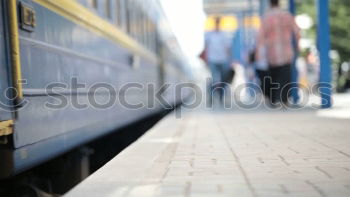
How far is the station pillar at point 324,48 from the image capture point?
9852mm

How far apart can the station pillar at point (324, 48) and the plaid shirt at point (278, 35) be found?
45 cm

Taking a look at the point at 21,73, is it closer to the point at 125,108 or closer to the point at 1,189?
the point at 1,189

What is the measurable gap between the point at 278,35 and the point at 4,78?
7316 mm

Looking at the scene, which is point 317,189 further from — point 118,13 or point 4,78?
point 118,13

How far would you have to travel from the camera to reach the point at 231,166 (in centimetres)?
378

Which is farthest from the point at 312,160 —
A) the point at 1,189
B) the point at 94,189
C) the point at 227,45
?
the point at 227,45

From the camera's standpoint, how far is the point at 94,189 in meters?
3.10

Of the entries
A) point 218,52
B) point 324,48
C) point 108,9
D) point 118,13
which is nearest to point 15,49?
point 108,9

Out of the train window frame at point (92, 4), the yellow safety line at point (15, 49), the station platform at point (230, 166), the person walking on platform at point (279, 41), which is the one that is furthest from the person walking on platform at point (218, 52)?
the yellow safety line at point (15, 49)

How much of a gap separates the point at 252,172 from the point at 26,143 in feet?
4.55

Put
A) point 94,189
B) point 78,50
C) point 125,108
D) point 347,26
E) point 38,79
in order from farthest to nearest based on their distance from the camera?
point 347,26 → point 125,108 → point 78,50 → point 38,79 → point 94,189

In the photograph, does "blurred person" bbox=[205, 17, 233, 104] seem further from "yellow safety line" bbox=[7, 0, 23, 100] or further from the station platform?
"yellow safety line" bbox=[7, 0, 23, 100]

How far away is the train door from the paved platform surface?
0.57m

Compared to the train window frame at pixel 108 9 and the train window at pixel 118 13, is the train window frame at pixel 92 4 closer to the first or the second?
the train window frame at pixel 108 9
